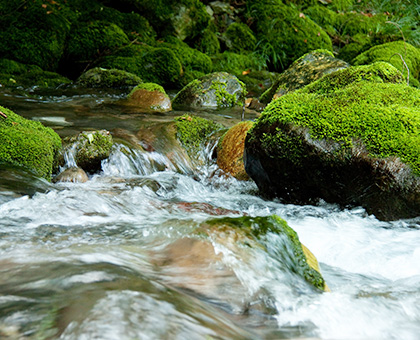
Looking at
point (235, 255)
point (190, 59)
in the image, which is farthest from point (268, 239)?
point (190, 59)

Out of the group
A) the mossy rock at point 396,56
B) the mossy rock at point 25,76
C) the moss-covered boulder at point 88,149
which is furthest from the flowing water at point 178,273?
the mossy rock at point 396,56

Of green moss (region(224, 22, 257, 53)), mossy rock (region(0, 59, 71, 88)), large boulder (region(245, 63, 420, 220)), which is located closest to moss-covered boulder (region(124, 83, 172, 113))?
mossy rock (region(0, 59, 71, 88))

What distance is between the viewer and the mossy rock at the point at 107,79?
9289 mm

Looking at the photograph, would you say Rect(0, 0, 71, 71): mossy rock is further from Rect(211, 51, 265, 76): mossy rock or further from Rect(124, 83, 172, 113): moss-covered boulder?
Rect(211, 51, 265, 76): mossy rock

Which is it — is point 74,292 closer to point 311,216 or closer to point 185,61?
point 311,216

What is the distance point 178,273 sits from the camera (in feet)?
6.62

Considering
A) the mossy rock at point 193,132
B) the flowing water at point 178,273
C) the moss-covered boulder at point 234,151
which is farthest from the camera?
the mossy rock at point 193,132

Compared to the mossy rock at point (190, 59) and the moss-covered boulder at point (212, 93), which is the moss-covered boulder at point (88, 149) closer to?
the moss-covered boulder at point (212, 93)

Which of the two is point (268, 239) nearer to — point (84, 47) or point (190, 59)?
point (84, 47)

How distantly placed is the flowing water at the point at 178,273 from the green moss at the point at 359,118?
1.96 ft

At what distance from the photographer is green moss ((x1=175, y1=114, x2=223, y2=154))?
5762 millimetres

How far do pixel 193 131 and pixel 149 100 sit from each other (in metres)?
2.28

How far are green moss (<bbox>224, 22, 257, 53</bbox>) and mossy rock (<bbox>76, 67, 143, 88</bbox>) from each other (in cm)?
550

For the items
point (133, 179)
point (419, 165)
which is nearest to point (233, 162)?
point (133, 179)
